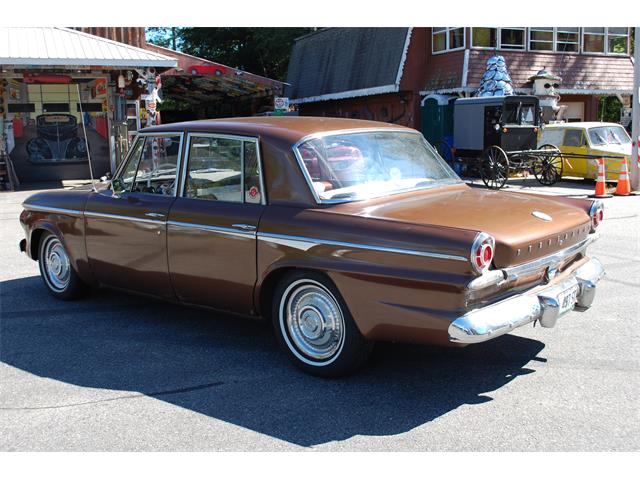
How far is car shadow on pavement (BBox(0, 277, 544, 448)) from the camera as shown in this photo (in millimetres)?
3883

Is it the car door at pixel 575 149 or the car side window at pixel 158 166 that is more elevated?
the car side window at pixel 158 166

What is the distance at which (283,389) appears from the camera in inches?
168

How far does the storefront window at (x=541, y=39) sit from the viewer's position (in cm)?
2451

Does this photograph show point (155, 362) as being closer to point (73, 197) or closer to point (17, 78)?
point (73, 197)

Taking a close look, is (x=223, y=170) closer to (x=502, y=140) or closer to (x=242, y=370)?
(x=242, y=370)

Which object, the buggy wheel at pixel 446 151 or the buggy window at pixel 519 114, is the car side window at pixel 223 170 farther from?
the buggy wheel at pixel 446 151

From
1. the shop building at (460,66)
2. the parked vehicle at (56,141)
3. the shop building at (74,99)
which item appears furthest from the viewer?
the shop building at (460,66)

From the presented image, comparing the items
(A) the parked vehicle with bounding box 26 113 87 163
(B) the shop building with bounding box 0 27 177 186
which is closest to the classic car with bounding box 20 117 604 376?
(B) the shop building with bounding box 0 27 177 186

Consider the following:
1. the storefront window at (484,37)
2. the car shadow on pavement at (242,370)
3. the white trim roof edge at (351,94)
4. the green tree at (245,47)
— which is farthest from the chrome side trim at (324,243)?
the green tree at (245,47)

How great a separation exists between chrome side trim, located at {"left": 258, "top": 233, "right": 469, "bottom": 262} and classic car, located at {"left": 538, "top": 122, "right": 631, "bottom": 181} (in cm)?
1456

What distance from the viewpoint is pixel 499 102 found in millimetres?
18438

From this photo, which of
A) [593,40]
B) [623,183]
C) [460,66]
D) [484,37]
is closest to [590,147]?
[623,183]

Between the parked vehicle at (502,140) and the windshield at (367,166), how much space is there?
12308 millimetres

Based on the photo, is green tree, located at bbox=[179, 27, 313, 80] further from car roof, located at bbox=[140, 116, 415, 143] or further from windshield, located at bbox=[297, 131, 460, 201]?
windshield, located at bbox=[297, 131, 460, 201]
